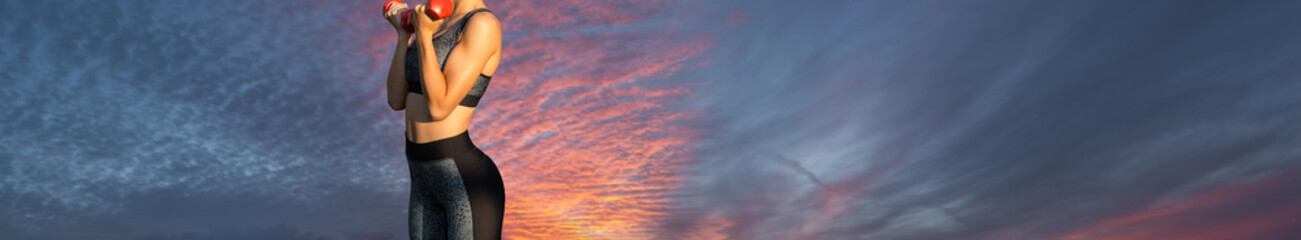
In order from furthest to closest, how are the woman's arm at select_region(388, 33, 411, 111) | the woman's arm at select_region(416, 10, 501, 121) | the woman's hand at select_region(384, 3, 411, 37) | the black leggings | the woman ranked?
the woman's hand at select_region(384, 3, 411, 37)
the woman's arm at select_region(388, 33, 411, 111)
the black leggings
the woman
the woman's arm at select_region(416, 10, 501, 121)

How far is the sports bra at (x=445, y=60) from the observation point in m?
4.54

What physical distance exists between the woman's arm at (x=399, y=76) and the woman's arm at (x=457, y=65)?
420 mm

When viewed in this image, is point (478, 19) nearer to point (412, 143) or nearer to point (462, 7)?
point (462, 7)

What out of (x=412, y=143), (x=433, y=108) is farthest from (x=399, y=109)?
(x=433, y=108)

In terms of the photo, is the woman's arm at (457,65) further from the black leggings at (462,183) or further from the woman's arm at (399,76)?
the woman's arm at (399,76)

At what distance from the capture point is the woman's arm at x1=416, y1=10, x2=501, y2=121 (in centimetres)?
416

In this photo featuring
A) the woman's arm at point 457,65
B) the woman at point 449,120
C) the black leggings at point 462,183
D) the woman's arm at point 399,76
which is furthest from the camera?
the woman's arm at point 399,76

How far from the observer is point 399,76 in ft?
15.3

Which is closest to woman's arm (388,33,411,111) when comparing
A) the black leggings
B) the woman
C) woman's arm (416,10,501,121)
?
the woman

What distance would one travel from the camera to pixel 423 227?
15.7 feet

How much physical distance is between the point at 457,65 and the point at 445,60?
0.82 feet

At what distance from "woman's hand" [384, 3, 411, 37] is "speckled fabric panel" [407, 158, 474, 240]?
0.80 meters

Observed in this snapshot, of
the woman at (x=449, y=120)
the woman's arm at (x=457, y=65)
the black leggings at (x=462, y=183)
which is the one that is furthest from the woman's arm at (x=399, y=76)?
the woman's arm at (x=457, y=65)

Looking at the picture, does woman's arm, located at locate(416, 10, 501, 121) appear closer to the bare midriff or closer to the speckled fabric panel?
the bare midriff
